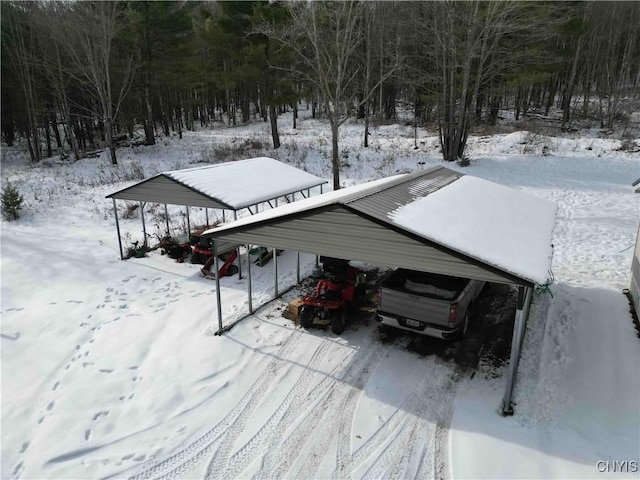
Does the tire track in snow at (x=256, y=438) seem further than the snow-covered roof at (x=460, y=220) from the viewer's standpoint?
No

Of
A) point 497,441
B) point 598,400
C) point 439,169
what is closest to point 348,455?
point 497,441

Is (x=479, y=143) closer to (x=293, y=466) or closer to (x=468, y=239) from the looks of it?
(x=468, y=239)

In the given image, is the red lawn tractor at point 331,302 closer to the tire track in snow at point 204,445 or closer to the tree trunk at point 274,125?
the tire track in snow at point 204,445

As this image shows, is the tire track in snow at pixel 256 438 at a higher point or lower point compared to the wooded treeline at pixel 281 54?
lower

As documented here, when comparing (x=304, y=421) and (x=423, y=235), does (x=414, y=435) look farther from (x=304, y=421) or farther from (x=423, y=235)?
(x=423, y=235)

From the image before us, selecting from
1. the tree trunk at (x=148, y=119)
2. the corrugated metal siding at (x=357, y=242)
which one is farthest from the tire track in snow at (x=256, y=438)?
the tree trunk at (x=148, y=119)

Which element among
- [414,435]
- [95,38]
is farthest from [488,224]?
[95,38]

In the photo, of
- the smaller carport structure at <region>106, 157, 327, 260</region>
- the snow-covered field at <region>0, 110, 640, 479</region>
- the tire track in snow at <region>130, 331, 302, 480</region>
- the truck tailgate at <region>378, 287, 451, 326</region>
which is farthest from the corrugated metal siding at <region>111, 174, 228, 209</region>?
the tire track in snow at <region>130, 331, 302, 480</region>

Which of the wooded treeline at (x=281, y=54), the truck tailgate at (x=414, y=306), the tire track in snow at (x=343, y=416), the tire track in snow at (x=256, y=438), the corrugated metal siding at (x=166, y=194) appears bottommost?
the tire track in snow at (x=256, y=438)
